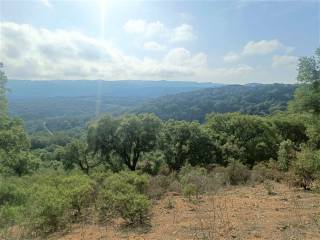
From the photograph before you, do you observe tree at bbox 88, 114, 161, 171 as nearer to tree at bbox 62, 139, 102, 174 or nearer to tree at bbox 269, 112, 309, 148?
tree at bbox 62, 139, 102, 174

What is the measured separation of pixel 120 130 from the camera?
32156 mm

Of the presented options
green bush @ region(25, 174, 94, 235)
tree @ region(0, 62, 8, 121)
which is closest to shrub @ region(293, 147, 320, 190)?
green bush @ region(25, 174, 94, 235)

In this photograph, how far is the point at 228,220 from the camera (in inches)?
433

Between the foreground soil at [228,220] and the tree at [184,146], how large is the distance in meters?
19.3

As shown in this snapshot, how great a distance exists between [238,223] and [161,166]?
23.7m

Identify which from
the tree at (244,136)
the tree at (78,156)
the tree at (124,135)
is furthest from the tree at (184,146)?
the tree at (78,156)

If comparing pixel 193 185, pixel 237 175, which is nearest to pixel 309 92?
pixel 237 175

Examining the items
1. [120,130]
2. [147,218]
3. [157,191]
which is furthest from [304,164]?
[120,130]

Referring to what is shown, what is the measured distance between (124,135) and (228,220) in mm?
22164

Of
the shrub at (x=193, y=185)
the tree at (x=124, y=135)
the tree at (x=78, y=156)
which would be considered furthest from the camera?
the tree at (x=78, y=156)

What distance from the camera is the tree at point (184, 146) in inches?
1372

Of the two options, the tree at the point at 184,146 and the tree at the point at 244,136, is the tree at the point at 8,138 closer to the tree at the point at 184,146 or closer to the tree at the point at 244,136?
the tree at the point at 184,146

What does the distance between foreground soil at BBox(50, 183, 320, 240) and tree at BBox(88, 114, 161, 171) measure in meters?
17.3

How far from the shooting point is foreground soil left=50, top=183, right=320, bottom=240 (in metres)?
9.58
